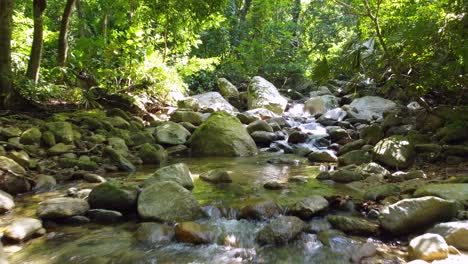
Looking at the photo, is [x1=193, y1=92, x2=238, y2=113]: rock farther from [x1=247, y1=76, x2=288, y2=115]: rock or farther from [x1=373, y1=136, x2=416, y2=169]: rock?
[x1=373, y1=136, x2=416, y2=169]: rock

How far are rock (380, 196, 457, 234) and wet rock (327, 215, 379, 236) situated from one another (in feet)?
0.47

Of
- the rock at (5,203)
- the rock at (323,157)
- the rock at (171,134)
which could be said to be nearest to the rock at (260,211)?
the rock at (5,203)

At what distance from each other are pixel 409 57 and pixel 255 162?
118 inches

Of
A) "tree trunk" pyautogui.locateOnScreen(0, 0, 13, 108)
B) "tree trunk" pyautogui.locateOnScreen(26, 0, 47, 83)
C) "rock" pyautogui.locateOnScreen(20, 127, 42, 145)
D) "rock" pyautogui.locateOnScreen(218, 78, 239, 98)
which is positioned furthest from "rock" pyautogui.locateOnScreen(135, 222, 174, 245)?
"rock" pyautogui.locateOnScreen(218, 78, 239, 98)

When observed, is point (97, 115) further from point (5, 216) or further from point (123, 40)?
point (5, 216)

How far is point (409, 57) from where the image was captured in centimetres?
566

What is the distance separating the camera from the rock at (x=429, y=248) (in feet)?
8.93

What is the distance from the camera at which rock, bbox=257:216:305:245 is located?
10.8ft

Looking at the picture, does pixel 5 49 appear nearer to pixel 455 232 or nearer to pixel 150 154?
pixel 150 154

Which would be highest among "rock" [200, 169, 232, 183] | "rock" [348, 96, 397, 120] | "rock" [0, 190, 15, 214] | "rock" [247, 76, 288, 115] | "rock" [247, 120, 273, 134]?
"rock" [247, 76, 288, 115]

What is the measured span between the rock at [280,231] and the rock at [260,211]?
33cm

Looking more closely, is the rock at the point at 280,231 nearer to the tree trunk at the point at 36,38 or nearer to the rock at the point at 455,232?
the rock at the point at 455,232

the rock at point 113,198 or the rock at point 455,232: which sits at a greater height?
the rock at point 113,198

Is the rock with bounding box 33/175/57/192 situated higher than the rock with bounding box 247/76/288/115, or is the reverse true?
the rock with bounding box 247/76/288/115
